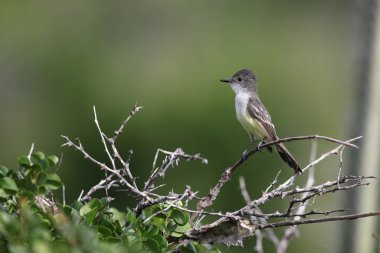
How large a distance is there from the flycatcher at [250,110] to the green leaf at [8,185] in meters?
3.27

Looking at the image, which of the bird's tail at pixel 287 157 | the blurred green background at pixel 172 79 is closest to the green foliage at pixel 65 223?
the bird's tail at pixel 287 157

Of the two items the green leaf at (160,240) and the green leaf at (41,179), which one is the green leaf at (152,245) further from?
the green leaf at (41,179)

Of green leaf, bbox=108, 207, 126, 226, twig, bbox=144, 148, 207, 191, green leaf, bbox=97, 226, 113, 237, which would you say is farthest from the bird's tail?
green leaf, bbox=97, 226, 113, 237

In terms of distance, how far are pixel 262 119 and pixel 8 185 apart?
11.6 feet

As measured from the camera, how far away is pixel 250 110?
19.3 ft

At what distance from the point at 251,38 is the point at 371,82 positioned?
1245 cm

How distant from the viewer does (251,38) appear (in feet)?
60.7

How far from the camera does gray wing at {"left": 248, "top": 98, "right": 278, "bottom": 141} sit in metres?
5.72

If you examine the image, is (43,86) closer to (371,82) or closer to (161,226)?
(371,82)

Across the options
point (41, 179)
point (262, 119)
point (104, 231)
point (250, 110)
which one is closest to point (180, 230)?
point (104, 231)

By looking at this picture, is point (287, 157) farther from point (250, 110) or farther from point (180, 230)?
point (180, 230)

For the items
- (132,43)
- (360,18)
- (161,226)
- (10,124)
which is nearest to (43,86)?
(10,124)

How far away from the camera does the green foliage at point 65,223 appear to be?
6.55 ft

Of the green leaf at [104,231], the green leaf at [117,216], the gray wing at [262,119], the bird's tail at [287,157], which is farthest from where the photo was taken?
the gray wing at [262,119]
